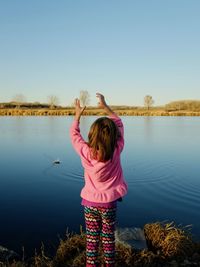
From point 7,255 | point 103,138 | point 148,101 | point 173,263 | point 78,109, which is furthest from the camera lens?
point 148,101

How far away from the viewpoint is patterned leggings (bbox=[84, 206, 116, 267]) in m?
3.91

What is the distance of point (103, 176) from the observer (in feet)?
12.7

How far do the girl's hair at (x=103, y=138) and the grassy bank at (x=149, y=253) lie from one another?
75.1 inches

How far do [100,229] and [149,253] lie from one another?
1.41 m

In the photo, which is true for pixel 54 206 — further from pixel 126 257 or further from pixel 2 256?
pixel 126 257

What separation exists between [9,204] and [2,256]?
337cm

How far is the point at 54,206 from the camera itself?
8914mm

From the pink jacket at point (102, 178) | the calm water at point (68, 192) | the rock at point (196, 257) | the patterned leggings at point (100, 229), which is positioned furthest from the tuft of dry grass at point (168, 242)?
the pink jacket at point (102, 178)

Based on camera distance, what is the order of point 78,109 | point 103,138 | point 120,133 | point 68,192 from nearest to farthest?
point 103,138 → point 120,133 → point 78,109 → point 68,192

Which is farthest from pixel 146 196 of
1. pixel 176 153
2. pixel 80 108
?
pixel 176 153

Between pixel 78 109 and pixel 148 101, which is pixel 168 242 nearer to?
pixel 78 109

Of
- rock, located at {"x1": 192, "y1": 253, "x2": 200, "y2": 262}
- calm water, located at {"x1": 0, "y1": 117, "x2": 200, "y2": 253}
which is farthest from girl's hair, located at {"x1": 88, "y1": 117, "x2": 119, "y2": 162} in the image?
calm water, located at {"x1": 0, "y1": 117, "x2": 200, "y2": 253}

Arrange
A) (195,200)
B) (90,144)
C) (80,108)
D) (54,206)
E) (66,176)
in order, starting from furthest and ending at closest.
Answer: (66,176)
(195,200)
(54,206)
(80,108)
(90,144)

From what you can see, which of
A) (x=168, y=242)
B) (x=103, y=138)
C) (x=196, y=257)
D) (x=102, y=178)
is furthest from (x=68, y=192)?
(x=103, y=138)
